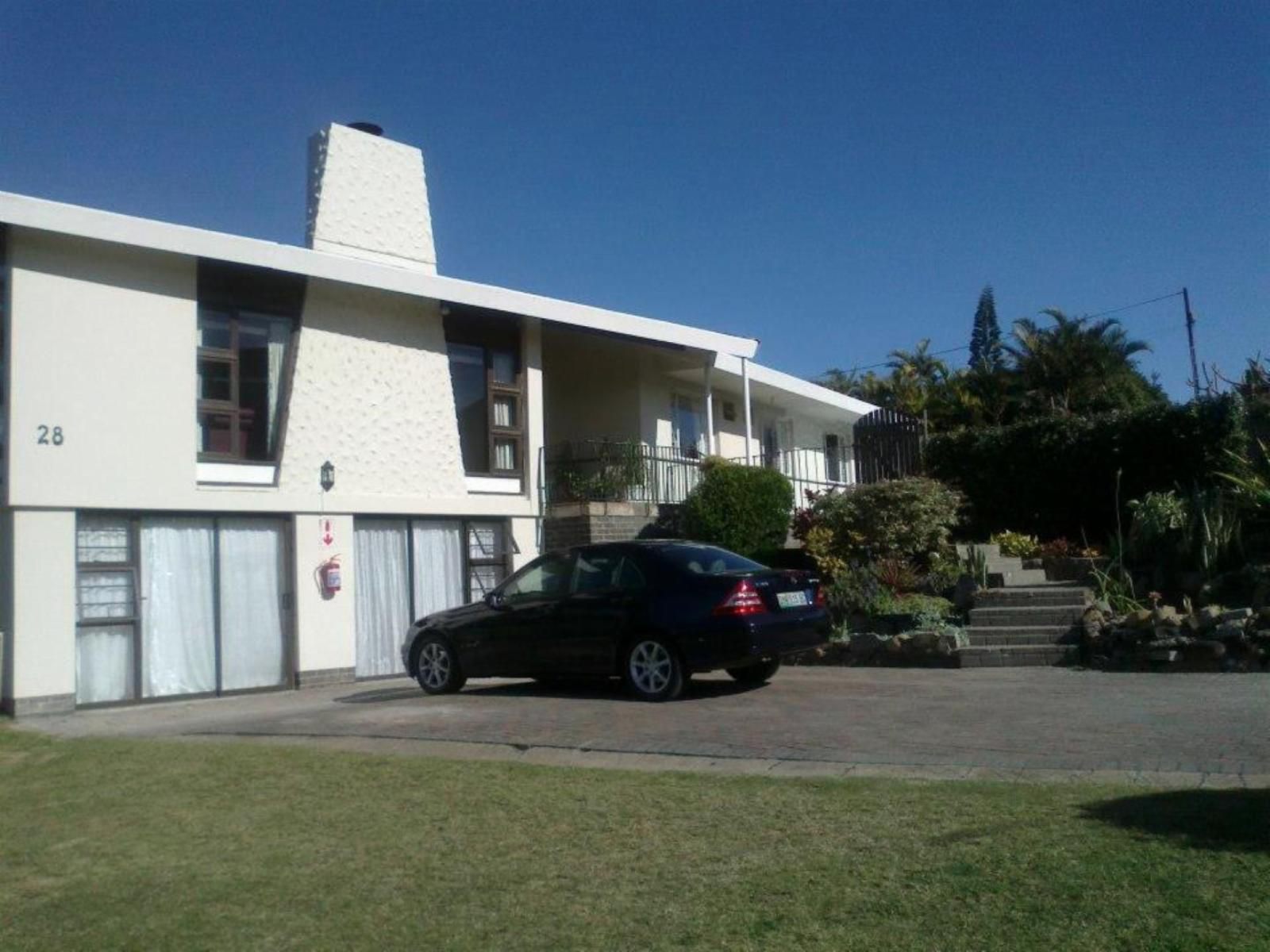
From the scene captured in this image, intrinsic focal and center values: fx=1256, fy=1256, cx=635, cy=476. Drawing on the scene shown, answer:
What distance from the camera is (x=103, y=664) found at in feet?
45.4

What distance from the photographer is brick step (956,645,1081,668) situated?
1270 cm

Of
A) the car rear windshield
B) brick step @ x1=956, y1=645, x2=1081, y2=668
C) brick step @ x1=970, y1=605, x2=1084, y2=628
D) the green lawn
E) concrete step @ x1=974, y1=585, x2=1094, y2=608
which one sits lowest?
the green lawn

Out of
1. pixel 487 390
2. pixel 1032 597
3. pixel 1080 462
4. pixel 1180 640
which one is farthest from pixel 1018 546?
pixel 487 390

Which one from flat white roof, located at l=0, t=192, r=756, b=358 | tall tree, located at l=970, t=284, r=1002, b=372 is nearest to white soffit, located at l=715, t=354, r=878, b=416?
flat white roof, located at l=0, t=192, r=756, b=358

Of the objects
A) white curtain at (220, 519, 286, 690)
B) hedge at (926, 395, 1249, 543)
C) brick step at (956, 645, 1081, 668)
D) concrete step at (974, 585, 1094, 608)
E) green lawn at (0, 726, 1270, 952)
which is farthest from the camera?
hedge at (926, 395, 1249, 543)

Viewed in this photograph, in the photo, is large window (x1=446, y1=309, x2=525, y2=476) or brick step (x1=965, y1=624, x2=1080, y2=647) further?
large window (x1=446, y1=309, x2=525, y2=476)

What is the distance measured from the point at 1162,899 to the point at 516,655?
818 cm

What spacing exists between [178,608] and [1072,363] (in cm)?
3405

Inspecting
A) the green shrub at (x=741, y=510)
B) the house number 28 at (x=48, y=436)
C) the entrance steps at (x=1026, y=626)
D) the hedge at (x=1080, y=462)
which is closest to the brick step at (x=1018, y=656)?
the entrance steps at (x=1026, y=626)

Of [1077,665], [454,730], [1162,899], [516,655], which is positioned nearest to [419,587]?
[516,655]

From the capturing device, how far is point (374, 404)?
1695 cm

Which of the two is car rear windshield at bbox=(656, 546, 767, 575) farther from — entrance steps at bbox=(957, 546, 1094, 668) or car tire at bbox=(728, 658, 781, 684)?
entrance steps at bbox=(957, 546, 1094, 668)

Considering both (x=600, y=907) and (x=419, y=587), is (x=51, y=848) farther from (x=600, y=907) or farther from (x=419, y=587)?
(x=419, y=587)

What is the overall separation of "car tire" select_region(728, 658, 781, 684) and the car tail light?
1.12 meters
